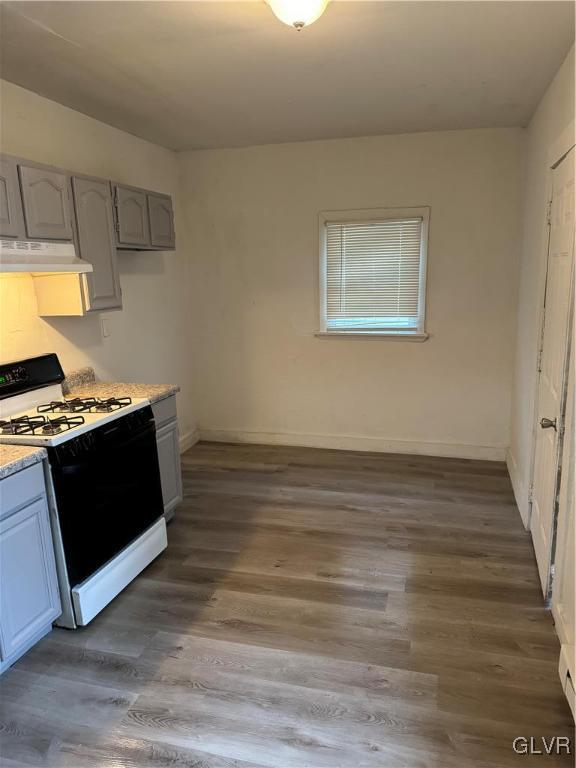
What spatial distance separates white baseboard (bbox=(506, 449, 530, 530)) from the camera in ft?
10.3

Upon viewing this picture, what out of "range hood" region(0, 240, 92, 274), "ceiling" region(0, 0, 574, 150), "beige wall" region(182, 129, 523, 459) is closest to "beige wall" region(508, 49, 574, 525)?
"ceiling" region(0, 0, 574, 150)

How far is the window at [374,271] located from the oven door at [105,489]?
213cm

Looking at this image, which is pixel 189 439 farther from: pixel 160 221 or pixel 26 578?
pixel 26 578

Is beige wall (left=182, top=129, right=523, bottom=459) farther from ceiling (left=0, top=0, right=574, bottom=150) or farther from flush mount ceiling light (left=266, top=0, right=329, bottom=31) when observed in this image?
flush mount ceiling light (left=266, top=0, right=329, bottom=31)

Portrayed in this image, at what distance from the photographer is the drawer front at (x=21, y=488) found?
1.95m

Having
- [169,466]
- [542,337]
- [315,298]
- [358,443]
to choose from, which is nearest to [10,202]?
[169,466]

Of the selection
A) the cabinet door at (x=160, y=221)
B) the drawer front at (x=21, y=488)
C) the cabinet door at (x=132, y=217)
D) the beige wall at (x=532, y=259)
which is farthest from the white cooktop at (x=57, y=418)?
the beige wall at (x=532, y=259)

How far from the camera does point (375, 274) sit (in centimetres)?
418

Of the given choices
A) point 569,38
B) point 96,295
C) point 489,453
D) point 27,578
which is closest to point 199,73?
point 96,295

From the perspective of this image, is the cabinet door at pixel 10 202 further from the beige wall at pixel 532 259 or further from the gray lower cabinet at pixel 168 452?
the beige wall at pixel 532 259

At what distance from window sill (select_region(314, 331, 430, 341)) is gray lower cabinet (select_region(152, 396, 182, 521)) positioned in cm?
168

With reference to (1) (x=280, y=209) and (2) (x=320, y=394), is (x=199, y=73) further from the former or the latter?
(2) (x=320, y=394)

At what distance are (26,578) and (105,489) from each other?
524 mm

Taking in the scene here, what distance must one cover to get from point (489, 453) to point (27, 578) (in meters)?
3.58
